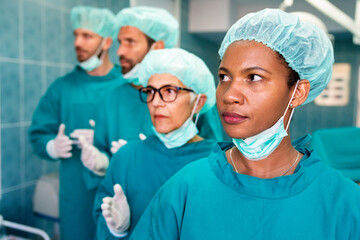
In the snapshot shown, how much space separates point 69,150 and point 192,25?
5.96ft

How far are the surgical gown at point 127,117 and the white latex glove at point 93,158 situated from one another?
0.11 metres

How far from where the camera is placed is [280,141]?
34.0 inches

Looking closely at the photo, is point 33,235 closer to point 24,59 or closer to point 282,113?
point 24,59

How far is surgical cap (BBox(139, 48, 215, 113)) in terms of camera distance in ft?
Result: 4.15

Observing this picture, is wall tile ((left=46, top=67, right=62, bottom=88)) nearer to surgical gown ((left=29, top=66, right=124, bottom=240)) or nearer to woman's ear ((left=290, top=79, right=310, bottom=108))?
surgical gown ((left=29, top=66, right=124, bottom=240))

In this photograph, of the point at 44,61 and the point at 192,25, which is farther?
the point at 192,25

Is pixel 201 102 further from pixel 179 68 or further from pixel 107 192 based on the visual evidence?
pixel 107 192

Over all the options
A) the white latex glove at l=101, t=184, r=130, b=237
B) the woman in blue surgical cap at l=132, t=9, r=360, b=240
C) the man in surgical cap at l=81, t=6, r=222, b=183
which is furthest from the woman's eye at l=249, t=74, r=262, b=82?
the man in surgical cap at l=81, t=6, r=222, b=183

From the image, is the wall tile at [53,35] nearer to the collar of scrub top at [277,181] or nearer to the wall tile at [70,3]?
the wall tile at [70,3]

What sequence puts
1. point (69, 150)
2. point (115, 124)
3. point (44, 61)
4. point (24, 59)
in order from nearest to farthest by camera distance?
point (115, 124), point (69, 150), point (24, 59), point (44, 61)

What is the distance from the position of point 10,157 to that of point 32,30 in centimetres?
80

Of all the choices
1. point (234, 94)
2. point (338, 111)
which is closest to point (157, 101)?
point (234, 94)

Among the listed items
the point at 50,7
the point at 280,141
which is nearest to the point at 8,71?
the point at 50,7

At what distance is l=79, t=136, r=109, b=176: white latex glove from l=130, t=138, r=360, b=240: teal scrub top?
0.82m
